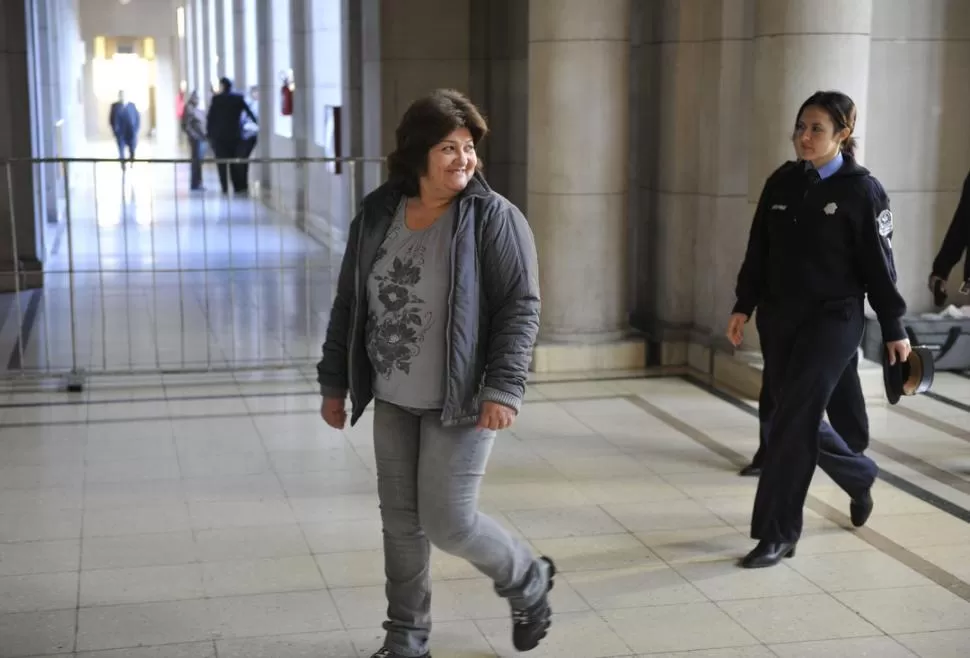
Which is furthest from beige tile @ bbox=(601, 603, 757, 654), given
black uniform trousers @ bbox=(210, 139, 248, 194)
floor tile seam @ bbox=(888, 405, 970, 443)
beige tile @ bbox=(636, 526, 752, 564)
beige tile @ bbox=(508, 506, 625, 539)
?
black uniform trousers @ bbox=(210, 139, 248, 194)

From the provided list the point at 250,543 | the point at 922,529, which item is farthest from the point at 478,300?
the point at 922,529

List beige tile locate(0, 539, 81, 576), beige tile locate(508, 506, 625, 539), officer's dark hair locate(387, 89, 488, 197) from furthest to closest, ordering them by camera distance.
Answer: beige tile locate(508, 506, 625, 539) < beige tile locate(0, 539, 81, 576) < officer's dark hair locate(387, 89, 488, 197)

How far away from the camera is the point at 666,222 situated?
32.8 ft

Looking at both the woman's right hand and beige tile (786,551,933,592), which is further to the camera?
beige tile (786,551,933,592)

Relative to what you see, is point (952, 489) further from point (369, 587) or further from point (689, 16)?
point (689, 16)

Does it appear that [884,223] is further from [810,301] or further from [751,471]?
[751,471]

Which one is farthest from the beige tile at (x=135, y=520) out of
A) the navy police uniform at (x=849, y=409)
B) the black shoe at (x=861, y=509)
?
the black shoe at (x=861, y=509)

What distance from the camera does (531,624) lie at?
4574mm

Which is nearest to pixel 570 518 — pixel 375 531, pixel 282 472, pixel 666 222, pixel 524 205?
pixel 375 531

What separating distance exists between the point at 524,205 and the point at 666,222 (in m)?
2.38

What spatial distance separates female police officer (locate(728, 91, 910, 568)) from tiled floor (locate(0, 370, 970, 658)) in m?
0.37

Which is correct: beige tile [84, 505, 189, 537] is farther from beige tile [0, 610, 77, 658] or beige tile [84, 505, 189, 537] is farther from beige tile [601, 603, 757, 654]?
beige tile [601, 603, 757, 654]

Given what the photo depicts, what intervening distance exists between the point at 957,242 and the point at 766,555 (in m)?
2.46

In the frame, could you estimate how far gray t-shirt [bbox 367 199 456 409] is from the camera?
165 inches
